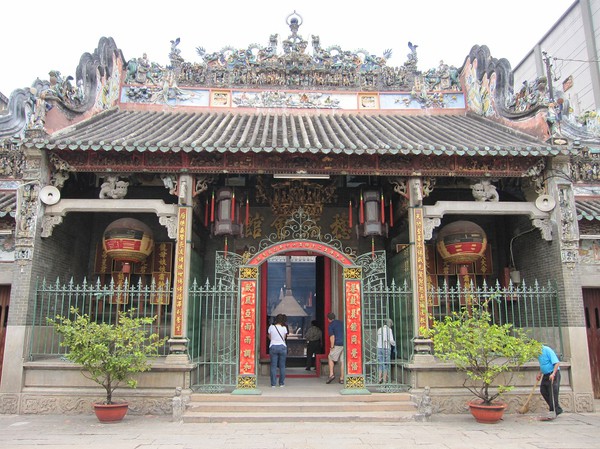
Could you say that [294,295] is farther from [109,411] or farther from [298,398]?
[109,411]

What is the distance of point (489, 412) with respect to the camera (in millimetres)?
7199

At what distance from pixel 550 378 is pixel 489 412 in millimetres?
1175

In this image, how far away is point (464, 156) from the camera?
29.6ft

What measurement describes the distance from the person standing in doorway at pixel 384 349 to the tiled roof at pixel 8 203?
6851mm

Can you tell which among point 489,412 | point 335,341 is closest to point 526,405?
point 489,412

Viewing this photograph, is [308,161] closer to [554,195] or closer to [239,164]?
[239,164]

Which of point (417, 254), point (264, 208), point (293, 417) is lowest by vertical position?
point (293, 417)

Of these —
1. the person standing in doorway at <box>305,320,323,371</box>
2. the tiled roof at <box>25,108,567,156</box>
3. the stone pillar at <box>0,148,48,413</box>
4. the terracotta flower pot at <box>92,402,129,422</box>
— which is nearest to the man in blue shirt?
the tiled roof at <box>25,108,567,156</box>

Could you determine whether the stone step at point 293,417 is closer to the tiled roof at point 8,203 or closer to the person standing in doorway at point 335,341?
the person standing in doorway at point 335,341

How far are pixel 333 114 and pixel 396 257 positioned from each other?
13.5ft

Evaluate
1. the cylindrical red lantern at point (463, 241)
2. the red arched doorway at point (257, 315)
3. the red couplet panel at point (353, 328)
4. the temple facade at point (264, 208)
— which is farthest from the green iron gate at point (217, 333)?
the cylindrical red lantern at point (463, 241)

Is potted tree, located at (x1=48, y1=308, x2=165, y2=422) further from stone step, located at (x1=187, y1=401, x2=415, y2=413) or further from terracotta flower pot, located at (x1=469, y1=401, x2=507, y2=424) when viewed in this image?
terracotta flower pot, located at (x1=469, y1=401, x2=507, y2=424)

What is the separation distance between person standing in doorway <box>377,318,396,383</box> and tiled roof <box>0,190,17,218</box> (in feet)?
22.5

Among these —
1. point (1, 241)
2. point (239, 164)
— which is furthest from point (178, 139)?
point (1, 241)
